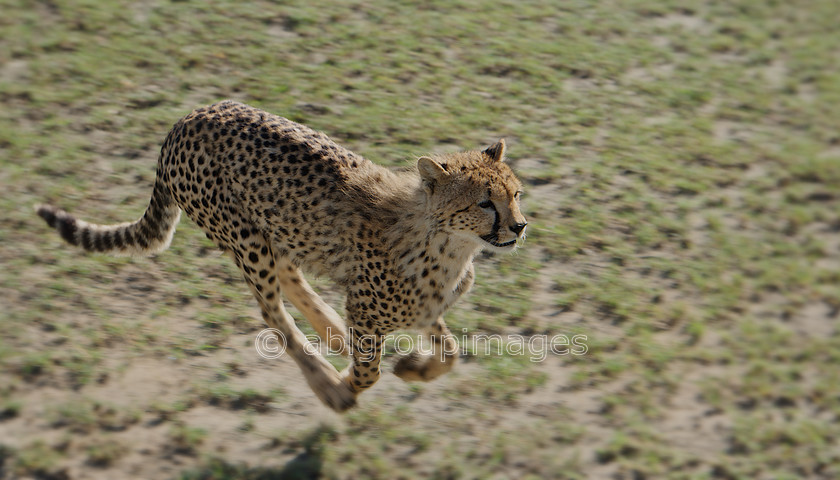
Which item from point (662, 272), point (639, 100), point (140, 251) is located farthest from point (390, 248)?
point (639, 100)

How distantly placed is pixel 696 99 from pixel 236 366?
5.05 metres

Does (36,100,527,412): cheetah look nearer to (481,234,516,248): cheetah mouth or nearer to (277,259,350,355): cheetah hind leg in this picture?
(481,234,516,248): cheetah mouth

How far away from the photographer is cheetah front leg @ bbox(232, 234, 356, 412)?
4.62 m

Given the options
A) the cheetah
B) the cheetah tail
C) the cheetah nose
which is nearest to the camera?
the cheetah nose

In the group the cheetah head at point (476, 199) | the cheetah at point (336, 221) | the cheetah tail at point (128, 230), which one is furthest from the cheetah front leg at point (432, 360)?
the cheetah tail at point (128, 230)

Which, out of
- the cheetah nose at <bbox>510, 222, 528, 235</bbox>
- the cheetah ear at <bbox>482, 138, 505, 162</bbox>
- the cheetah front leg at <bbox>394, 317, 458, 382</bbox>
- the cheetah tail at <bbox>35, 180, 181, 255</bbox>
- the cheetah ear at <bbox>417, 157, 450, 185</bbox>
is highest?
the cheetah ear at <bbox>482, 138, 505, 162</bbox>

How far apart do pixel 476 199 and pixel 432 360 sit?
0.96 m

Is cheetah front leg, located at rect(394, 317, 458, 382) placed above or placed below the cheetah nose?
below

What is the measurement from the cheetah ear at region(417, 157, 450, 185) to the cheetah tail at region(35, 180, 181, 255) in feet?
4.71

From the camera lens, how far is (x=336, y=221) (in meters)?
4.54

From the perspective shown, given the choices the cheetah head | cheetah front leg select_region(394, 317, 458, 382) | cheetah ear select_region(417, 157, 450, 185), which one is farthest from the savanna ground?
cheetah ear select_region(417, 157, 450, 185)

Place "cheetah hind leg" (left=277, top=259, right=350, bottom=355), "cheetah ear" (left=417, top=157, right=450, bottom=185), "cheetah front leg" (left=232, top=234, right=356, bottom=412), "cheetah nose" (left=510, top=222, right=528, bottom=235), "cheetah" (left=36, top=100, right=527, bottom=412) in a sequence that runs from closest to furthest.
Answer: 1. "cheetah nose" (left=510, top=222, right=528, bottom=235)
2. "cheetah ear" (left=417, top=157, right=450, bottom=185)
3. "cheetah" (left=36, top=100, right=527, bottom=412)
4. "cheetah front leg" (left=232, top=234, right=356, bottom=412)
5. "cheetah hind leg" (left=277, top=259, right=350, bottom=355)

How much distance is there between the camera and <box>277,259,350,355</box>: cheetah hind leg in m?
5.05

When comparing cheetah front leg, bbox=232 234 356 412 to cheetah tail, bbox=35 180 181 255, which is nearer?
cheetah front leg, bbox=232 234 356 412
